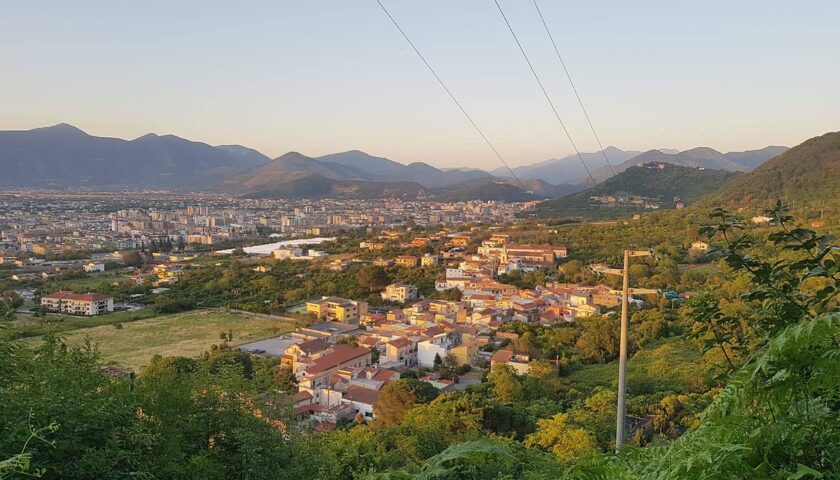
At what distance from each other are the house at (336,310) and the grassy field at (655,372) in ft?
39.9

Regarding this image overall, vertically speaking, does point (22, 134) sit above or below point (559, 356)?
above

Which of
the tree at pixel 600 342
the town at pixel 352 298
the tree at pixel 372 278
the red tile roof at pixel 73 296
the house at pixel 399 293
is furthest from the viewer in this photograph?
the tree at pixel 372 278

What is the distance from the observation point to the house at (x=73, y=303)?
23.1 m

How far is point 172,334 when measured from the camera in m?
21.1

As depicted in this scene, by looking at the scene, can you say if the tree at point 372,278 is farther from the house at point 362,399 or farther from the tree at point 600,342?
the house at point 362,399

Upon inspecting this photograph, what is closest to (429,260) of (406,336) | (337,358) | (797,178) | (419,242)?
(419,242)

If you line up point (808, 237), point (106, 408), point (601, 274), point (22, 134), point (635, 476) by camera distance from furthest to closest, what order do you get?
point (22, 134)
point (601, 274)
point (106, 408)
point (808, 237)
point (635, 476)

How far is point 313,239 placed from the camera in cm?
5406

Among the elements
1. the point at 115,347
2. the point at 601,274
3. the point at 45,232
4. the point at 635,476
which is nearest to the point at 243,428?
Answer: the point at 635,476

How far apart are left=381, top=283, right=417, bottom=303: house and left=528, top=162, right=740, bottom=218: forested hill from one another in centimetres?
2707

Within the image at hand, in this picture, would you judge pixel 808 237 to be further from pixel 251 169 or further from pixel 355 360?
pixel 251 169

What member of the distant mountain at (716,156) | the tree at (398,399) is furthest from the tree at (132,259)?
the distant mountain at (716,156)

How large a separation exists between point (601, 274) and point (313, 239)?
3295 cm

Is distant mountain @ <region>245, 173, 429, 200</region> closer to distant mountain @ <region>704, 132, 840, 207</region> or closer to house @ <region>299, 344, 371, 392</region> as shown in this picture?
distant mountain @ <region>704, 132, 840, 207</region>
